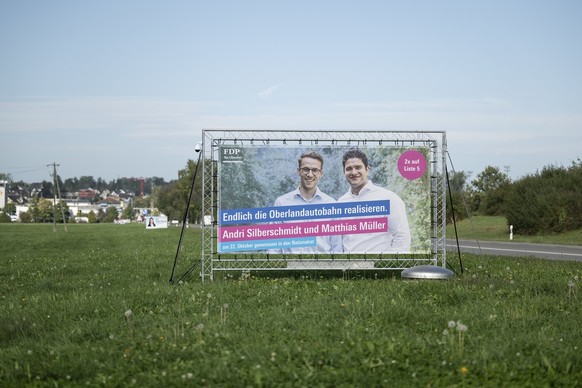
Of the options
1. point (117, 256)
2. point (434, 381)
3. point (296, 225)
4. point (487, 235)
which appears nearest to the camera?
point (434, 381)

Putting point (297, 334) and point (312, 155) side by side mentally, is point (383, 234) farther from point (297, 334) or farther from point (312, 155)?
point (297, 334)

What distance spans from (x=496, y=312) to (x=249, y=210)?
6128mm

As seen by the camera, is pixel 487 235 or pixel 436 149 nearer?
pixel 436 149

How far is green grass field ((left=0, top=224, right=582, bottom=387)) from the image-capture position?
241 inches

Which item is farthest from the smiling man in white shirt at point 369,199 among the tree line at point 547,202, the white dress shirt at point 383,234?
the tree line at point 547,202

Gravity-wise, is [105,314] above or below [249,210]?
below

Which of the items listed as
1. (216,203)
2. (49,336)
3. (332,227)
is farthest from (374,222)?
(49,336)

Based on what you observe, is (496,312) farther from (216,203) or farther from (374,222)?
(216,203)

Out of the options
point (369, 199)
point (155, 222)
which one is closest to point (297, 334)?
point (369, 199)

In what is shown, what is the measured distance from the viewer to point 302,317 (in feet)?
28.7

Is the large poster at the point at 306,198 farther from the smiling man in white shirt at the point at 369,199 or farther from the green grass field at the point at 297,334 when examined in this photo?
the green grass field at the point at 297,334

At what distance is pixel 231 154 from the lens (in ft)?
45.0

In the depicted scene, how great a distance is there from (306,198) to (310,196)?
95 mm

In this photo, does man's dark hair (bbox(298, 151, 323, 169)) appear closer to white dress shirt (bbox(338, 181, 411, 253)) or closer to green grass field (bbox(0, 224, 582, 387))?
white dress shirt (bbox(338, 181, 411, 253))
